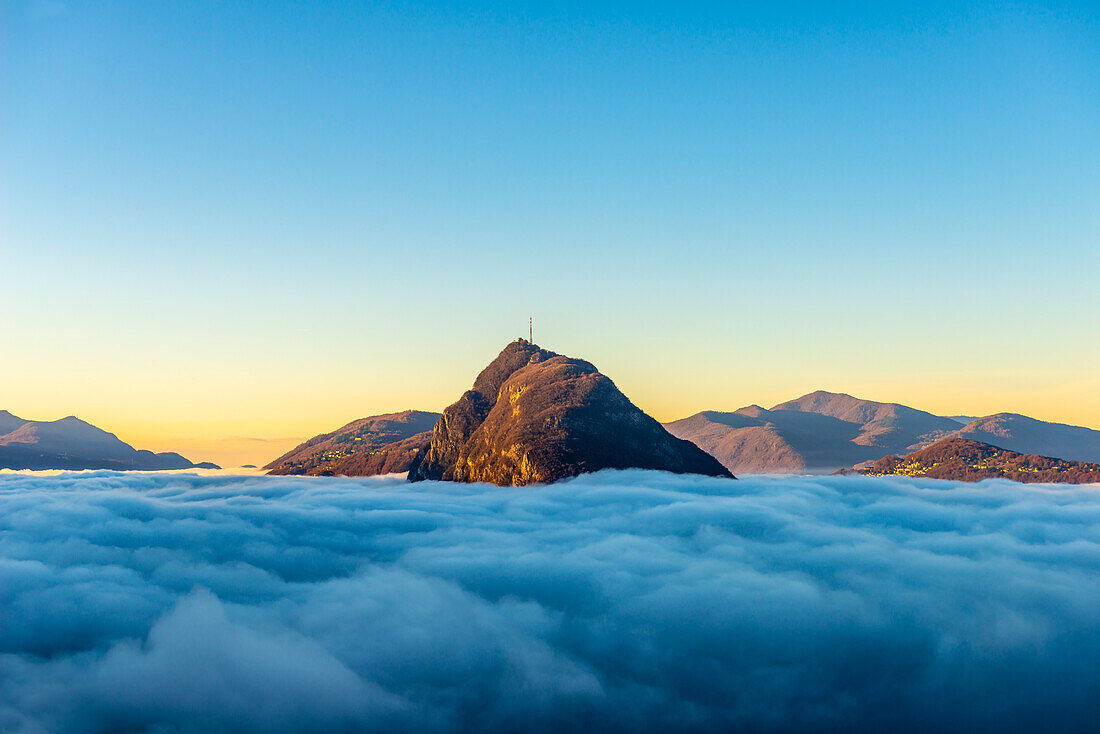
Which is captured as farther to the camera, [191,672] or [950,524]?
[950,524]

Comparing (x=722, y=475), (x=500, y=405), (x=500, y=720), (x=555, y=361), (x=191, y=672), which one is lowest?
(x=500, y=720)

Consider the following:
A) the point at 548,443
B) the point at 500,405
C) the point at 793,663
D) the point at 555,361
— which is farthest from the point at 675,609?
the point at 555,361

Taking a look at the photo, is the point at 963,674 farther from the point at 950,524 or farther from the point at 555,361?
the point at 555,361

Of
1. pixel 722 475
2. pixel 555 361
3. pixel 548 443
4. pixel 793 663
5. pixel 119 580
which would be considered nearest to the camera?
pixel 793 663

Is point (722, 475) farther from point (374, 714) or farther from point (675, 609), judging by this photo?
point (374, 714)

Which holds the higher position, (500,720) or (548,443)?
(548,443)

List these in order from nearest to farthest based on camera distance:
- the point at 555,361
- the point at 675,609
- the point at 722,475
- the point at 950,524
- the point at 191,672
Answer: the point at 191,672 < the point at 675,609 < the point at 950,524 < the point at 722,475 < the point at 555,361
